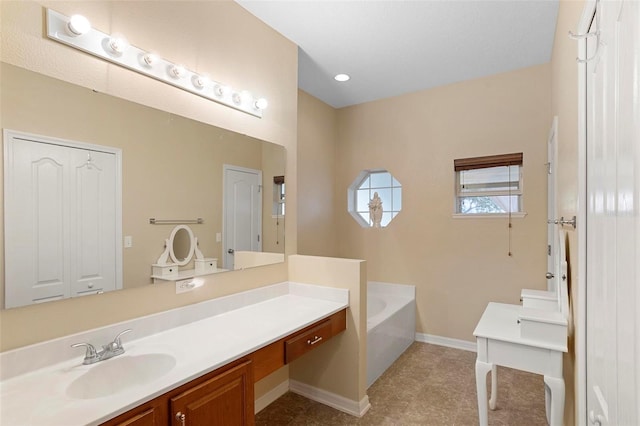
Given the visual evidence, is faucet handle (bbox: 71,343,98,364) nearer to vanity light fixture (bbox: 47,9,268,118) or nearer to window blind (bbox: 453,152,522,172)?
vanity light fixture (bbox: 47,9,268,118)

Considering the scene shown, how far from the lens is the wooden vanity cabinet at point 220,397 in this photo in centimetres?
111

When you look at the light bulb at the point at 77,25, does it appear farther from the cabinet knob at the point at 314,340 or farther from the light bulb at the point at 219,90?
the cabinet knob at the point at 314,340

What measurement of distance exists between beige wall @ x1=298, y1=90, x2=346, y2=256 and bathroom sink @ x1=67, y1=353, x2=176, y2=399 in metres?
2.17

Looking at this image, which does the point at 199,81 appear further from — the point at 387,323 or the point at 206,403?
the point at 387,323

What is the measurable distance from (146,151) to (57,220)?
0.51 m

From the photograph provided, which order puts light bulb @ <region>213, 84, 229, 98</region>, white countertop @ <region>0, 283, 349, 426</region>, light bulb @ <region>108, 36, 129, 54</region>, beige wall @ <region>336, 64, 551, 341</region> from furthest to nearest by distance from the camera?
1. beige wall @ <region>336, 64, 551, 341</region>
2. light bulb @ <region>213, 84, 229, 98</region>
3. light bulb @ <region>108, 36, 129, 54</region>
4. white countertop @ <region>0, 283, 349, 426</region>

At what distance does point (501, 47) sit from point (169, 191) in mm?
2793

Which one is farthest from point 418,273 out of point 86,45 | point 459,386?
point 86,45

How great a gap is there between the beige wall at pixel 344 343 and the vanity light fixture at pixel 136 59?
1.23 meters

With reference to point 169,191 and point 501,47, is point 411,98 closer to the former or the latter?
point 501,47

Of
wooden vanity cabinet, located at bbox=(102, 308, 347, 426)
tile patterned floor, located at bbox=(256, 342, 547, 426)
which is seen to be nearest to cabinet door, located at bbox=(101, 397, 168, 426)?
wooden vanity cabinet, located at bbox=(102, 308, 347, 426)

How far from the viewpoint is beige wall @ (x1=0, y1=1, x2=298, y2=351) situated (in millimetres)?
1274

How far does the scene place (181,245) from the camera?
179 cm

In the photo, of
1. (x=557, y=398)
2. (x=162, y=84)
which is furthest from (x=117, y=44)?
(x=557, y=398)
